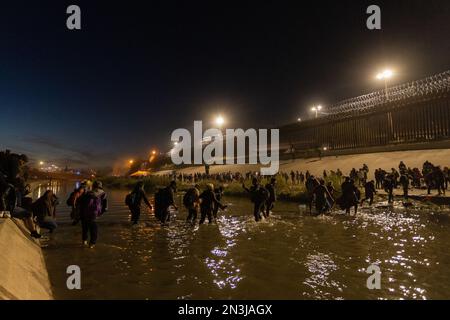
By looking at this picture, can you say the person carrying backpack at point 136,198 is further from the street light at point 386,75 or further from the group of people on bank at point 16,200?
the street light at point 386,75

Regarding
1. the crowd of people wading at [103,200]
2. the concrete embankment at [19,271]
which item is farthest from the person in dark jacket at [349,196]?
the concrete embankment at [19,271]

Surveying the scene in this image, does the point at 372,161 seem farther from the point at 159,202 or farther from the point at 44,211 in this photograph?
the point at 44,211

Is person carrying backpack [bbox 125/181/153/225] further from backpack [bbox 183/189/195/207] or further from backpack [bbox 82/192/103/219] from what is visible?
backpack [bbox 82/192/103/219]

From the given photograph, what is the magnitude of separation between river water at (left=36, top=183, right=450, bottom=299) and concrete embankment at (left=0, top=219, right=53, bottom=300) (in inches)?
13.1

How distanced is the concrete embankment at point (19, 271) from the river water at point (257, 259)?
13.1 inches

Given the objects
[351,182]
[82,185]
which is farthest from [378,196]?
[82,185]

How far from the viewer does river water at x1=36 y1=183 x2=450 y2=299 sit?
6160 mm

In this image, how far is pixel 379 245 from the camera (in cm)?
970

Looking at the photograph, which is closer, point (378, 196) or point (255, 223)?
point (255, 223)

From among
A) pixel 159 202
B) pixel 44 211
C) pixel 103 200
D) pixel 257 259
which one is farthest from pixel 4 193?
pixel 257 259

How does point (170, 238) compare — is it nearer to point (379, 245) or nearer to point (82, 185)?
point (82, 185)

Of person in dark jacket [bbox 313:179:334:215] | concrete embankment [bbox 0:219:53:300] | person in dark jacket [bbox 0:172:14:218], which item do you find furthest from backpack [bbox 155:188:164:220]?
person in dark jacket [bbox 313:179:334:215]

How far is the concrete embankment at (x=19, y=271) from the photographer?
466cm
